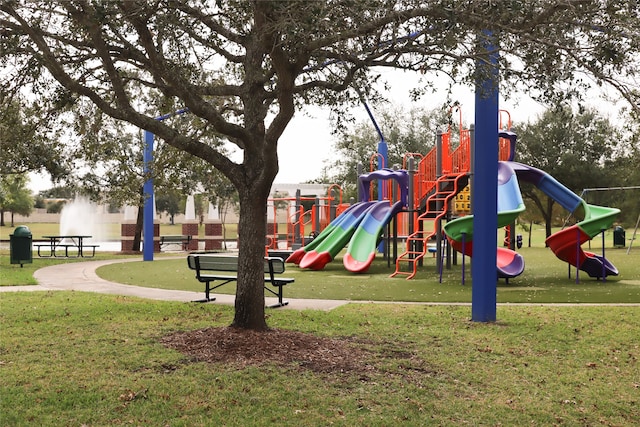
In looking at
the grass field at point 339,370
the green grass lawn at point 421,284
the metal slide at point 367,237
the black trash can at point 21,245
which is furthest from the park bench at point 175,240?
the grass field at point 339,370

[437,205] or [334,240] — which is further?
[334,240]

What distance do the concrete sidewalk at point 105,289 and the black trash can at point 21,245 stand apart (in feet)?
4.29

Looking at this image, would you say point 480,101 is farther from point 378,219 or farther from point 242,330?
point 378,219

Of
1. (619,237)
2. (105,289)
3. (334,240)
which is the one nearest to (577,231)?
(334,240)

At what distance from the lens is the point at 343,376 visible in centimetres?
685

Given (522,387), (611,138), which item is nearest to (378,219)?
(522,387)

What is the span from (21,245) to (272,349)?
15.7 m

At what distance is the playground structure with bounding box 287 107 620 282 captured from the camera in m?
16.4

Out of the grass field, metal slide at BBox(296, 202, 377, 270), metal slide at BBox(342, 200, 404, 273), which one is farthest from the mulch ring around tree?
metal slide at BBox(296, 202, 377, 270)

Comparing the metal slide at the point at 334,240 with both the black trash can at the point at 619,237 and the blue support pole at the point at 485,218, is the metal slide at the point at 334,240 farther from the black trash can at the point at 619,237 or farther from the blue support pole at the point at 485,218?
the black trash can at the point at 619,237

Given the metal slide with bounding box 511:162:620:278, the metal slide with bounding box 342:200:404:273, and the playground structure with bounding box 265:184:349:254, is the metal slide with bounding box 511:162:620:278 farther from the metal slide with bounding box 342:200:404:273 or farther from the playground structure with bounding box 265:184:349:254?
the playground structure with bounding box 265:184:349:254

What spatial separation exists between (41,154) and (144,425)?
818 cm

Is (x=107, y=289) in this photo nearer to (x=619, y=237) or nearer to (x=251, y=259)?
(x=251, y=259)

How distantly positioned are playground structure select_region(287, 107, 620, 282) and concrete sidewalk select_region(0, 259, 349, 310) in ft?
16.2
